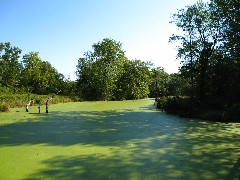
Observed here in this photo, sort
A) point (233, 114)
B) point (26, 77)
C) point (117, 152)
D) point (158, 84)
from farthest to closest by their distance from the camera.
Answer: point (158, 84) → point (26, 77) → point (233, 114) → point (117, 152)

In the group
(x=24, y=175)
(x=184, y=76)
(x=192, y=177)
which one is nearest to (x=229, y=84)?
(x=184, y=76)

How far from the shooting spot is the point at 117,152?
20.2 feet

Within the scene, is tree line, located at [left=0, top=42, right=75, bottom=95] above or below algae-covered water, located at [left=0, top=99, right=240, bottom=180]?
above

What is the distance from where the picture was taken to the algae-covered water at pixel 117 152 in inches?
185

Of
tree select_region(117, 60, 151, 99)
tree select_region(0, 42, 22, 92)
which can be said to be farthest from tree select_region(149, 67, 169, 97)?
tree select_region(0, 42, 22, 92)

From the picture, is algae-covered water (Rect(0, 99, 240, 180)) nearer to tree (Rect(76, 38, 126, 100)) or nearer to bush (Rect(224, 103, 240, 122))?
bush (Rect(224, 103, 240, 122))

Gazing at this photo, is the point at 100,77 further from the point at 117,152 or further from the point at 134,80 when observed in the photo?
the point at 117,152

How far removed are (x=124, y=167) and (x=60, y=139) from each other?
3041 mm

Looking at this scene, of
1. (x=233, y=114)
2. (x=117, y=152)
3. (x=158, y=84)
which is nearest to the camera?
(x=117, y=152)

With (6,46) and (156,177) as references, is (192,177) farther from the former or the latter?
(6,46)

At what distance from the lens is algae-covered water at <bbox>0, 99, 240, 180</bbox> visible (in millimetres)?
4699

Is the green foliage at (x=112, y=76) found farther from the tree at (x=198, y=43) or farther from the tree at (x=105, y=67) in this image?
the tree at (x=198, y=43)

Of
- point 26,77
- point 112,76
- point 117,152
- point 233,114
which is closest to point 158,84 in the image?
point 112,76

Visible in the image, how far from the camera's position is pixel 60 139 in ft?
24.7
